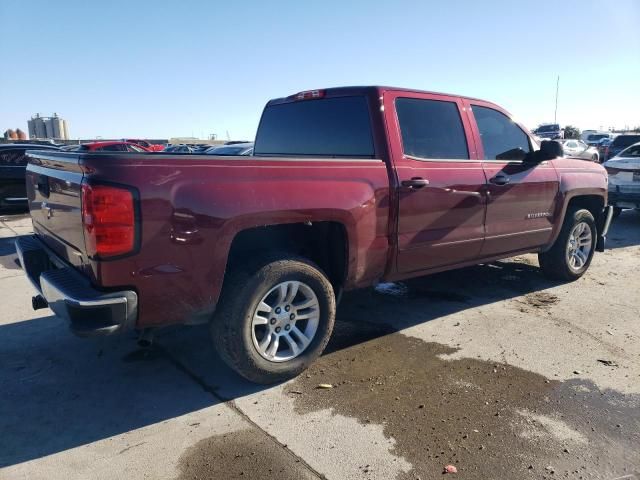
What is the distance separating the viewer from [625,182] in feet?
32.8

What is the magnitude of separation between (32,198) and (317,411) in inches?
111

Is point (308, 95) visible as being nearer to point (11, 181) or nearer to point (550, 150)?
point (550, 150)

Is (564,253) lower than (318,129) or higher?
lower

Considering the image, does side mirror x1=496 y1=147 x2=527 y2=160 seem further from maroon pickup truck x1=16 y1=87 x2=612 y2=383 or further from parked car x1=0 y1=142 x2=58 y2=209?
parked car x1=0 y1=142 x2=58 y2=209

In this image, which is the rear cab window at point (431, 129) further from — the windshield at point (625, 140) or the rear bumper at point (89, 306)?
the windshield at point (625, 140)

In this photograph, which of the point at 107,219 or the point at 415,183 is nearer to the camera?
the point at 107,219

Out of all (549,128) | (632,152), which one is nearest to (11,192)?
(632,152)

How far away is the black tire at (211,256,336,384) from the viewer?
3205 mm

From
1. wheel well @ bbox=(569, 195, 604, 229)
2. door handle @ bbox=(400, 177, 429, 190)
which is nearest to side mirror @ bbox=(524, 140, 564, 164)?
wheel well @ bbox=(569, 195, 604, 229)

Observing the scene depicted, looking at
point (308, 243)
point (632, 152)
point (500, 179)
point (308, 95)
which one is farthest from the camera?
point (632, 152)

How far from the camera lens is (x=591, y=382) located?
355 centimetres

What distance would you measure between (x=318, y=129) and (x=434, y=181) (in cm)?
114

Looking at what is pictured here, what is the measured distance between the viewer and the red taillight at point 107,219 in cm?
266

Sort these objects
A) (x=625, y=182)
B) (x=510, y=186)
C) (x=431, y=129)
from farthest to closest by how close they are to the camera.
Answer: (x=625, y=182) < (x=510, y=186) < (x=431, y=129)
